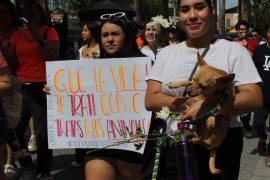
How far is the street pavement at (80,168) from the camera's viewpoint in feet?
19.2

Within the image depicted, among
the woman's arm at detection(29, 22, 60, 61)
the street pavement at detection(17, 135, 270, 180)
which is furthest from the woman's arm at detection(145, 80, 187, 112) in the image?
the street pavement at detection(17, 135, 270, 180)

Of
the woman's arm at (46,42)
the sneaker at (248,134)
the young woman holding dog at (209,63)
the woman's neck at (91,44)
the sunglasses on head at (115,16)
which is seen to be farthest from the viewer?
the sneaker at (248,134)

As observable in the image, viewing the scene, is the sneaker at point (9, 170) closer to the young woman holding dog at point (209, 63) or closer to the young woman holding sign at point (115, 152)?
the young woman holding sign at point (115, 152)

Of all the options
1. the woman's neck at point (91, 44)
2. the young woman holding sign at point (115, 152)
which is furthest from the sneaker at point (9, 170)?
the young woman holding sign at point (115, 152)

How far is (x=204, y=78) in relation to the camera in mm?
2217

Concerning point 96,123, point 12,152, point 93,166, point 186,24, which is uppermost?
point 186,24

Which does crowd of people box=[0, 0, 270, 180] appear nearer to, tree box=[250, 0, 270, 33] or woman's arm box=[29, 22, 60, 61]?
woman's arm box=[29, 22, 60, 61]

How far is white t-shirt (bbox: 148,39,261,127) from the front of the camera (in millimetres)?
2453

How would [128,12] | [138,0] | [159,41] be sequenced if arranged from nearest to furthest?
1. [128,12]
2. [159,41]
3. [138,0]

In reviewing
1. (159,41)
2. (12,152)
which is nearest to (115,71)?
(12,152)

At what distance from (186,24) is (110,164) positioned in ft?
4.39

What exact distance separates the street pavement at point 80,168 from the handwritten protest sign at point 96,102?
2095 millimetres

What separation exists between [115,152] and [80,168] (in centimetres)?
283

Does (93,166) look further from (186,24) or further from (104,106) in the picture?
(186,24)
